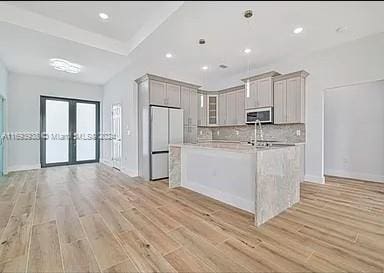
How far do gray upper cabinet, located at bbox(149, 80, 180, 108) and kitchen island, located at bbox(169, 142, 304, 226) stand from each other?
5.30 feet

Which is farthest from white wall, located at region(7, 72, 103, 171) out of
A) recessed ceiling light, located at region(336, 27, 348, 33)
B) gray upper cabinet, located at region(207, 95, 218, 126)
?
recessed ceiling light, located at region(336, 27, 348, 33)

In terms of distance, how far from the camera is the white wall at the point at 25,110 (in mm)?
5719

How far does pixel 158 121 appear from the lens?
4.71 meters

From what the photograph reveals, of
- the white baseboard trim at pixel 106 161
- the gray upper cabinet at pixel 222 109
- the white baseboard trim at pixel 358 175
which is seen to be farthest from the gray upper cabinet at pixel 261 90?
the white baseboard trim at pixel 106 161

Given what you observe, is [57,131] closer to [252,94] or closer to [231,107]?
[231,107]

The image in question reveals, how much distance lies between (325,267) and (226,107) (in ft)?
16.2

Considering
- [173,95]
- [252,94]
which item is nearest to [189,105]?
[173,95]

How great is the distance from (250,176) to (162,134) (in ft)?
8.76

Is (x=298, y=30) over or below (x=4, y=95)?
over

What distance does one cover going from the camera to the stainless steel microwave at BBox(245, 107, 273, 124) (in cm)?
483

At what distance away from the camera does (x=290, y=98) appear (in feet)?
14.9

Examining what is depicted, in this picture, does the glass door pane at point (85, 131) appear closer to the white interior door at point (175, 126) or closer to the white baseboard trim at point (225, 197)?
the white interior door at point (175, 126)

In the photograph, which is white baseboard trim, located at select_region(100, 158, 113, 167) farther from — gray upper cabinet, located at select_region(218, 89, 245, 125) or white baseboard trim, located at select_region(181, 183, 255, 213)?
gray upper cabinet, located at select_region(218, 89, 245, 125)

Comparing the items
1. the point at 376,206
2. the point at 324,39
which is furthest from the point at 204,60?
the point at 376,206
